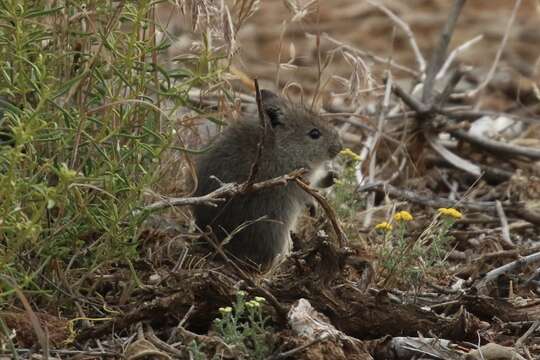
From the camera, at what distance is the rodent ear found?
665 cm

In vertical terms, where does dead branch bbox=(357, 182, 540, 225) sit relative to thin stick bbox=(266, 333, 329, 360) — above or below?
below

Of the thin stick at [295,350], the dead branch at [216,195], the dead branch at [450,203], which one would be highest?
the dead branch at [216,195]

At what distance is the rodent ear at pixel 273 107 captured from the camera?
6655 mm

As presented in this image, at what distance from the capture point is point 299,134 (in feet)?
22.4

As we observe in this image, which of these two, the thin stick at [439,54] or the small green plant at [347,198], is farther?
the thin stick at [439,54]

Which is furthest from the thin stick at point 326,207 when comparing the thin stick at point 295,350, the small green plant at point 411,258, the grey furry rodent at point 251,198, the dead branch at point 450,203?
the dead branch at point 450,203

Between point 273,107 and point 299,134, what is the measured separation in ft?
0.88

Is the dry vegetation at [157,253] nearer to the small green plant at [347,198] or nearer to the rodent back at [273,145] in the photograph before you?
the small green plant at [347,198]

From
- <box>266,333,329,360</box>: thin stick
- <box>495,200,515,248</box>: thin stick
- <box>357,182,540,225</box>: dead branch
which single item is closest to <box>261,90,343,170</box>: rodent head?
<box>357,182,540,225</box>: dead branch

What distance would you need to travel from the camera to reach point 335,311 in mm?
4629

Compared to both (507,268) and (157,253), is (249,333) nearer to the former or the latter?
(157,253)

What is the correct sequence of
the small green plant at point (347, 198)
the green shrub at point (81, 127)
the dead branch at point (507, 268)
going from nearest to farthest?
the green shrub at point (81, 127), the dead branch at point (507, 268), the small green plant at point (347, 198)

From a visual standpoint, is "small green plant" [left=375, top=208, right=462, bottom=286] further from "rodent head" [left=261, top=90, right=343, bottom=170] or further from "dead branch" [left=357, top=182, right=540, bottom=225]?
"rodent head" [left=261, top=90, right=343, bottom=170]

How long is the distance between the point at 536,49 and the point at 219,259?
7.40 m
